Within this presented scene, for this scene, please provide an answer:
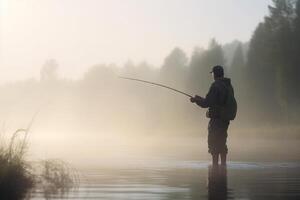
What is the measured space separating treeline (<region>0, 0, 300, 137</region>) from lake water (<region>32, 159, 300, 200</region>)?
3.00 m

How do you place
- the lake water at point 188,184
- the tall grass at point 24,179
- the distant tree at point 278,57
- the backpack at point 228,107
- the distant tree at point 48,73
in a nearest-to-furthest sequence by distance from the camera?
the lake water at point 188,184, the tall grass at point 24,179, the backpack at point 228,107, the distant tree at point 278,57, the distant tree at point 48,73

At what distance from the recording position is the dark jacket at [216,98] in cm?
1531

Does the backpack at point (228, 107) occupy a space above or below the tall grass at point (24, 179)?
above

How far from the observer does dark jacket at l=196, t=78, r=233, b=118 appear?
15312 millimetres

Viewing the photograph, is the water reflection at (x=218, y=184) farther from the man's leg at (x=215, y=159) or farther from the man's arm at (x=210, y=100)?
the man's arm at (x=210, y=100)

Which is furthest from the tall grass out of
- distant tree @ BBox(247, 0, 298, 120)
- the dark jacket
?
distant tree @ BBox(247, 0, 298, 120)

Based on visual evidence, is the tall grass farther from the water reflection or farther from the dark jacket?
the dark jacket

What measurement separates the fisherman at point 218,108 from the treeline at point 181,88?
3.88 meters

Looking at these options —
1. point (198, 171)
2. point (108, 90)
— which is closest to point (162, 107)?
point (108, 90)

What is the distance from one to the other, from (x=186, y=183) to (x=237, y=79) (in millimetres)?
89735

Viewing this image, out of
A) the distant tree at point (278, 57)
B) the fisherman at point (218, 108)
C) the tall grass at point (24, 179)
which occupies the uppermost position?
the distant tree at point (278, 57)

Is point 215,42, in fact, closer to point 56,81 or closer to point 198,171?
point 56,81

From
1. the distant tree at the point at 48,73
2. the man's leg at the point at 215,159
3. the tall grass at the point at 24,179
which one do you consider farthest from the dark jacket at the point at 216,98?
the distant tree at the point at 48,73

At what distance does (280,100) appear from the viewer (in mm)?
80625
